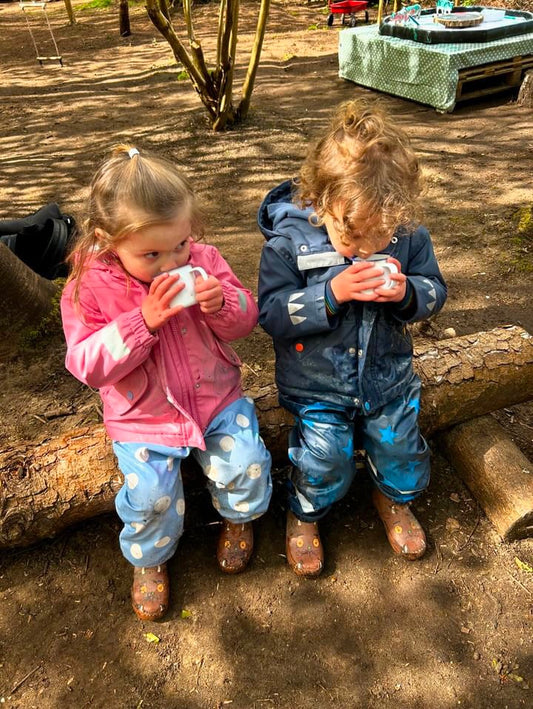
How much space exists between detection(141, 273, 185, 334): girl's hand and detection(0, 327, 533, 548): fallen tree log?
667 millimetres

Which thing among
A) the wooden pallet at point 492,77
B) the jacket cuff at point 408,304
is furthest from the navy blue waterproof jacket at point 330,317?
the wooden pallet at point 492,77

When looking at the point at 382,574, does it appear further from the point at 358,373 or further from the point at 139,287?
the point at 139,287

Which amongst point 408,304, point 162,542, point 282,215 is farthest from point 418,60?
point 162,542

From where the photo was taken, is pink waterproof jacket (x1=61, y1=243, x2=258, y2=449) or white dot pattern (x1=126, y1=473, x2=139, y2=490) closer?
pink waterproof jacket (x1=61, y1=243, x2=258, y2=449)

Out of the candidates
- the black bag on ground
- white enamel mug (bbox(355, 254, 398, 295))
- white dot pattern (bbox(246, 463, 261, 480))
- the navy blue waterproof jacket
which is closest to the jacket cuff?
the navy blue waterproof jacket

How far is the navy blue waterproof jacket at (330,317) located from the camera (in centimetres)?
197

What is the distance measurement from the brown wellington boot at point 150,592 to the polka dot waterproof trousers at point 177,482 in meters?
0.07

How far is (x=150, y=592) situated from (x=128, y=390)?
72 centimetres

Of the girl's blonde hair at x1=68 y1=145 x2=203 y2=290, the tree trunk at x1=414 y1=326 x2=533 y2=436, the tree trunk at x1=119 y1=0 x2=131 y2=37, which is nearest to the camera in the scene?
the girl's blonde hair at x1=68 y1=145 x2=203 y2=290

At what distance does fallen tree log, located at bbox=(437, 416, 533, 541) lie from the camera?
2166 millimetres

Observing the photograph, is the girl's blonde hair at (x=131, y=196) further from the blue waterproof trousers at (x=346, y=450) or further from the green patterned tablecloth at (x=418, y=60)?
the green patterned tablecloth at (x=418, y=60)

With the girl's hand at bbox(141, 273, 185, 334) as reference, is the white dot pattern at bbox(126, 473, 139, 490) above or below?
below

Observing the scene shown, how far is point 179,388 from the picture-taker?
1950 millimetres

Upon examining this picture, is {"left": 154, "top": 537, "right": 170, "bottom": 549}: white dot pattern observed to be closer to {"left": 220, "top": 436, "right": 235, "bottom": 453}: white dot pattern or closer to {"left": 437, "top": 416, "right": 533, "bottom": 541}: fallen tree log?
{"left": 220, "top": 436, "right": 235, "bottom": 453}: white dot pattern
